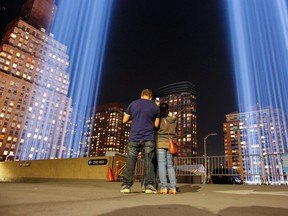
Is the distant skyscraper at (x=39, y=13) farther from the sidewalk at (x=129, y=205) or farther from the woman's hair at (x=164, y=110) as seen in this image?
the sidewalk at (x=129, y=205)

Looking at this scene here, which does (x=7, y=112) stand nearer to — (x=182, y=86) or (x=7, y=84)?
(x=7, y=84)

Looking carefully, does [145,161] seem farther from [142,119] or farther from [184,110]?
[184,110]

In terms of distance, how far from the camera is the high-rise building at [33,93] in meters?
101

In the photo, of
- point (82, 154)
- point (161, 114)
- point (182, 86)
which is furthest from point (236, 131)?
point (161, 114)

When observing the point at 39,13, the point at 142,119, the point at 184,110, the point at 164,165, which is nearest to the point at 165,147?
the point at 164,165

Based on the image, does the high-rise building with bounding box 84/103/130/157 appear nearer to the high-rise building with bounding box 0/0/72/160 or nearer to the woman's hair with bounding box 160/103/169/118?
the high-rise building with bounding box 0/0/72/160

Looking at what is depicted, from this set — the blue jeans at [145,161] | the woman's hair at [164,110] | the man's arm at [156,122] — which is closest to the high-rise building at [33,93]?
the woman's hair at [164,110]

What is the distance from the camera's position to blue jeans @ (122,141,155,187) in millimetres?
4793

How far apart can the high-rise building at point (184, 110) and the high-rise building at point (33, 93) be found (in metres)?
78.5

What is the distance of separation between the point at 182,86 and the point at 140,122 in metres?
183

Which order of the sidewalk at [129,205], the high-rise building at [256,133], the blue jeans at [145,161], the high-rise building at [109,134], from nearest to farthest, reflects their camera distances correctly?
1. the sidewalk at [129,205]
2. the blue jeans at [145,161]
3. the high-rise building at [256,133]
4. the high-rise building at [109,134]

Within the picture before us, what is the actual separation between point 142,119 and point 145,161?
888mm

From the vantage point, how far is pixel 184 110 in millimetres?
171250

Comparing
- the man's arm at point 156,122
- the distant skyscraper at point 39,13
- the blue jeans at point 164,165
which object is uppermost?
the distant skyscraper at point 39,13
